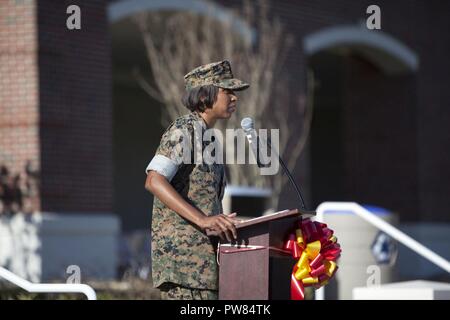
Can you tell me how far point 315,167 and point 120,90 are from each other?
8.13m

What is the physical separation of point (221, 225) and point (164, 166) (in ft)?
1.33

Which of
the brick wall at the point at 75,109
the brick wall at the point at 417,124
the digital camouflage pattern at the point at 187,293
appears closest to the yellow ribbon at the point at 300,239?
the digital camouflage pattern at the point at 187,293

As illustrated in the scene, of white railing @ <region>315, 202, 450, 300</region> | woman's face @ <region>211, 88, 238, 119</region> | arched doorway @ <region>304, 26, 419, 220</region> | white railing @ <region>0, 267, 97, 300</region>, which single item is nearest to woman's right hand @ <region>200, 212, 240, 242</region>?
woman's face @ <region>211, 88, 238, 119</region>

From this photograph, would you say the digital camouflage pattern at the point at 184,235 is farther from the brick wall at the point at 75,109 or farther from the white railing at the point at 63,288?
the brick wall at the point at 75,109

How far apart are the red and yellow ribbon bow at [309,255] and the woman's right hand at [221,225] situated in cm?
32

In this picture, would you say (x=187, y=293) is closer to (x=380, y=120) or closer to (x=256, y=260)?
(x=256, y=260)

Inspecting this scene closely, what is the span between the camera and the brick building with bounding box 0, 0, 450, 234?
13.7 metres

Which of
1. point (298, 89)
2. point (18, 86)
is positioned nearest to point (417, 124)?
point (298, 89)

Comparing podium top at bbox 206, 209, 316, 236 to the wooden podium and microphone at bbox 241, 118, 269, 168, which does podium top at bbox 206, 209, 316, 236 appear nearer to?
the wooden podium

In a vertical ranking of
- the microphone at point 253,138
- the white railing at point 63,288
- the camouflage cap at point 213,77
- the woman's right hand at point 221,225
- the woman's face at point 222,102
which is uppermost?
the camouflage cap at point 213,77

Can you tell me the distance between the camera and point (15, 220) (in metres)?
13.5

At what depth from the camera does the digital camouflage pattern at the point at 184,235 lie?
190 inches

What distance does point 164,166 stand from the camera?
475 centimetres

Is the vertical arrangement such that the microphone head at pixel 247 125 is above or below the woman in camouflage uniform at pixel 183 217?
above
